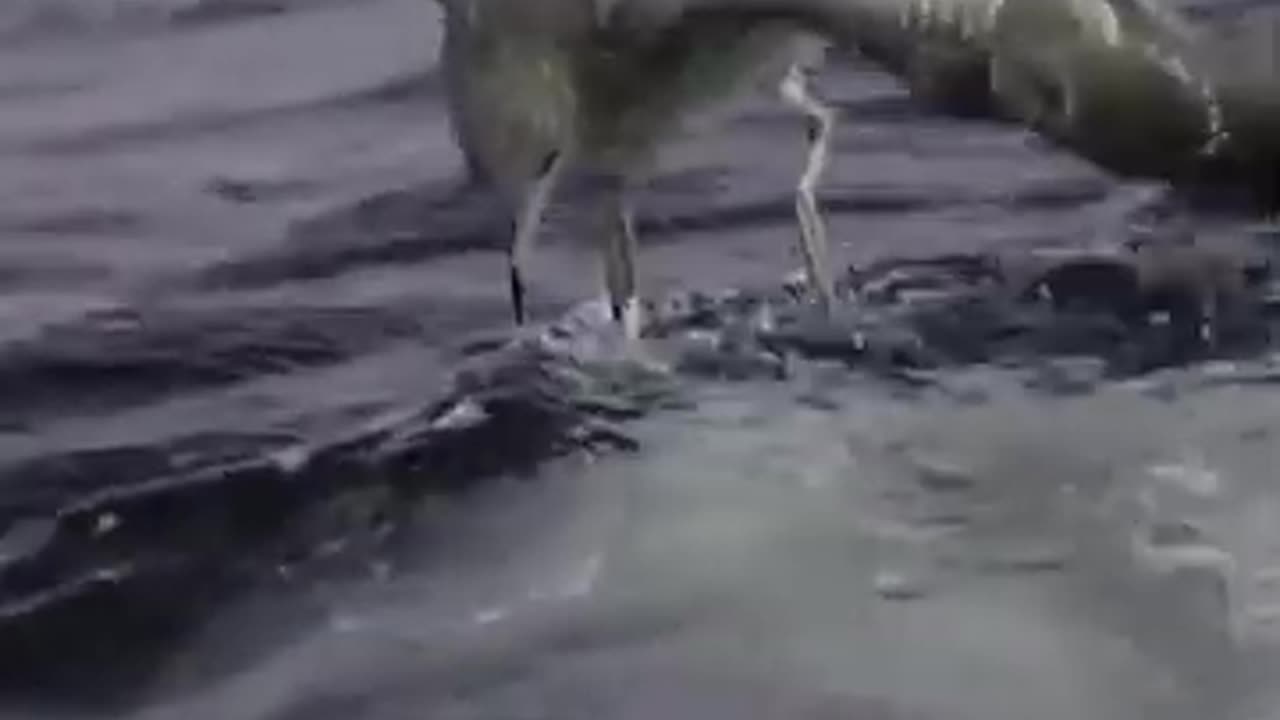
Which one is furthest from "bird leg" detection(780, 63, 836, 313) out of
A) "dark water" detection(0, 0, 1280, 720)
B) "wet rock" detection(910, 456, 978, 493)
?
"wet rock" detection(910, 456, 978, 493)

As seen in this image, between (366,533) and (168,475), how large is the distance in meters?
0.62

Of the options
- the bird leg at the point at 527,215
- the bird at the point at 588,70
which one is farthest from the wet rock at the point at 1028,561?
the bird leg at the point at 527,215

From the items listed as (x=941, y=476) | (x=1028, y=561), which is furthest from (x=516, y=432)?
(x=1028, y=561)

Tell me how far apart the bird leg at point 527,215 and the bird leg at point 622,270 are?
237 millimetres

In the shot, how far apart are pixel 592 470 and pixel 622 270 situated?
1208mm

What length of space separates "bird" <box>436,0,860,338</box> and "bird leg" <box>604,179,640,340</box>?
27.8 inches

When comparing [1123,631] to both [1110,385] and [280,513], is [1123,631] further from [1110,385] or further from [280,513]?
[280,513]

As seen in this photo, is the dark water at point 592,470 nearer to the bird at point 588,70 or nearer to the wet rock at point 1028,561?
the wet rock at point 1028,561

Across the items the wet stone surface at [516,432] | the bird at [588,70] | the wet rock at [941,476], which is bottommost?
the wet stone surface at [516,432]

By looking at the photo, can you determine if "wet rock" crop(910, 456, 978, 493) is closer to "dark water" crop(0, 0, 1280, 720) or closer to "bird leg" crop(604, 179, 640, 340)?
"dark water" crop(0, 0, 1280, 720)

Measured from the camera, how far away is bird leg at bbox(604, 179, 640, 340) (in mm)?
7320

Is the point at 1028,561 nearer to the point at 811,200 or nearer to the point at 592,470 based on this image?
the point at 592,470

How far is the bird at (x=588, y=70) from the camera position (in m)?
6.08

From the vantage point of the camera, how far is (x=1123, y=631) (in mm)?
5367
